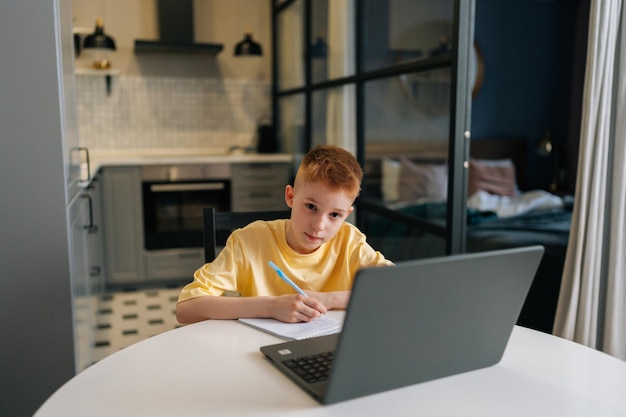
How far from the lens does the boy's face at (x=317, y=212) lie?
1318 mm

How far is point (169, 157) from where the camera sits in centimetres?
444

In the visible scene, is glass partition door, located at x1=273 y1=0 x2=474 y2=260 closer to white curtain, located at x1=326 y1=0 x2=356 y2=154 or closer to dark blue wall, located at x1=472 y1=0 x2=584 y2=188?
white curtain, located at x1=326 y1=0 x2=356 y2=154

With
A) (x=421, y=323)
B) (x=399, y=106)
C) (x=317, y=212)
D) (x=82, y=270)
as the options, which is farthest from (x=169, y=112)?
(x=421, y=323)

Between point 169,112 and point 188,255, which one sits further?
point 169,112

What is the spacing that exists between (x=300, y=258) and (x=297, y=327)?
0.28 metres

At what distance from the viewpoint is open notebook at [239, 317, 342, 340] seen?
115cm

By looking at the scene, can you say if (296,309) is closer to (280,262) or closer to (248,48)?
(280,262)

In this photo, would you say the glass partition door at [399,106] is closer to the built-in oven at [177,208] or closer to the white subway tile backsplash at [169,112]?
the built-in oven at [177,208]

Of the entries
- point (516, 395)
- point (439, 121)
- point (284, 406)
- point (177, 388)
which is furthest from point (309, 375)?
point (439, 121)

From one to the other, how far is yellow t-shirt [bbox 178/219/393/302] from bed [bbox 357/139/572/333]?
1130 mm

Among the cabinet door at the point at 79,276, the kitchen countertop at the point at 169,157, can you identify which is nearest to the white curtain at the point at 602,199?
the cabinet door at the point at 79,276

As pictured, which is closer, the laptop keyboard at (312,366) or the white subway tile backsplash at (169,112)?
the laptop keyboard at (312,366)

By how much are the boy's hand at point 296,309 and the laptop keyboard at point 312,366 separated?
0.19 metres

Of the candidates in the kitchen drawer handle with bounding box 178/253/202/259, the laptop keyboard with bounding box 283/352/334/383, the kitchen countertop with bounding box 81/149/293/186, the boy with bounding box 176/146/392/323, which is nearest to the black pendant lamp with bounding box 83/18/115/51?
the kitchen countertop with bounding box 81/149/293/186
